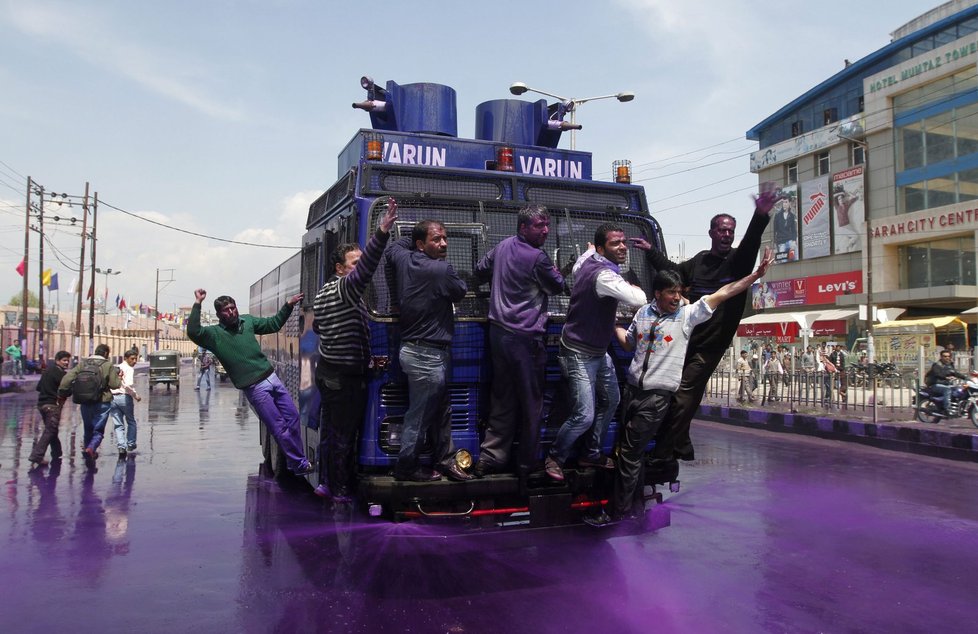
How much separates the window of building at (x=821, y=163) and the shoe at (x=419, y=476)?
128ft

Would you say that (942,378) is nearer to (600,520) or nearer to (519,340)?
(600,520)

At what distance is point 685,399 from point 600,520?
42.4 inches

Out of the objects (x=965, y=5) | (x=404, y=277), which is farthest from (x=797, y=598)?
(x=965, y=5)

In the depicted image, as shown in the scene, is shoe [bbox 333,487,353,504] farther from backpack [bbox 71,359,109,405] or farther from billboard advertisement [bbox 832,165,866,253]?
billboard advertisement [bbox 832,165,866,253]

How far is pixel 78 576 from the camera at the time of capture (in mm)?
4938

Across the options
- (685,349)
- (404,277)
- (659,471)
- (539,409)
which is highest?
(404,277)

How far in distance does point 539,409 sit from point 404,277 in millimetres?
1246

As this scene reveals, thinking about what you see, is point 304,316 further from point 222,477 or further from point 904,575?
point 904,575

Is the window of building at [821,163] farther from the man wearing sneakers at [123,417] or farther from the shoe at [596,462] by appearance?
the shoe at [596,462]

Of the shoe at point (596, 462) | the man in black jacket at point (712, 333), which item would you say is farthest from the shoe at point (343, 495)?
the man in black jacket at point (712, 333)

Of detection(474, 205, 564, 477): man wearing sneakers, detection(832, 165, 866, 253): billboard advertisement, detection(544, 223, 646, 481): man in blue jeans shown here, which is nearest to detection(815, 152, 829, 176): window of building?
detection(832, 165, 866, 253): billboard advertisement

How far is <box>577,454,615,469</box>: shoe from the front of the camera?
533cm

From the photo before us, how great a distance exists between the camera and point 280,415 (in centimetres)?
673

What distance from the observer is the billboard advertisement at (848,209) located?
119 ft
